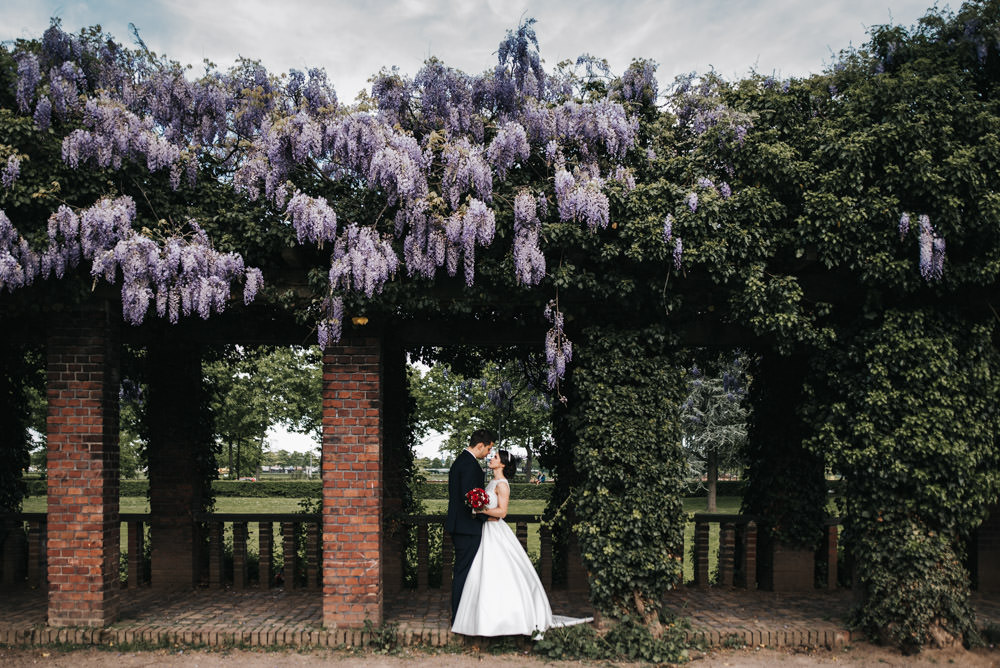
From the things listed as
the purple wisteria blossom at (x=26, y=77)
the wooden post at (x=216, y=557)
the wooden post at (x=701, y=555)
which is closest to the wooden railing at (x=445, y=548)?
the wooden post at (x=701, y=555)

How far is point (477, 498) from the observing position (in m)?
6.19

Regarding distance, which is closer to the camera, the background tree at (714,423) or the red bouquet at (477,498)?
the red bouquet at (477,498)

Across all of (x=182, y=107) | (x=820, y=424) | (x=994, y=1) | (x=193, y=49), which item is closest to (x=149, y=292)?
(x=182, y=107)

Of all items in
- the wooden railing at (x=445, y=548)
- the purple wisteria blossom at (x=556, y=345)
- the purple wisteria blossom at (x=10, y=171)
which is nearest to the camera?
the purple wisteria blossom at (x=10, y=171)

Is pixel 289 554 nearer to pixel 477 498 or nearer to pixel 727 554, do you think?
Answer: pixel 477 498

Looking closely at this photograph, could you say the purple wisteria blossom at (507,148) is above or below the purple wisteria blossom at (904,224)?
above

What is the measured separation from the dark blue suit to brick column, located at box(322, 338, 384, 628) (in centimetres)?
68

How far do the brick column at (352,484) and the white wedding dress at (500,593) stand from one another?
85 cm

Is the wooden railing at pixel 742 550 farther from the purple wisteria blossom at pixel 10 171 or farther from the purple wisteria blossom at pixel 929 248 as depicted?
the purple wisteria blossom at pixel 10 171

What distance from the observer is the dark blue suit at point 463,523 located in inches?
247

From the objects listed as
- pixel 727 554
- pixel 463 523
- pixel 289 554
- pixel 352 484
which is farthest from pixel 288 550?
pixel 727 554

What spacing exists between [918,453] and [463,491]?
3.77 meters

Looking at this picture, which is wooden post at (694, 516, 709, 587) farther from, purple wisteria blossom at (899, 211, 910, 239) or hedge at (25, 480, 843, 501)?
hedge at (25, 480, 843, 501)

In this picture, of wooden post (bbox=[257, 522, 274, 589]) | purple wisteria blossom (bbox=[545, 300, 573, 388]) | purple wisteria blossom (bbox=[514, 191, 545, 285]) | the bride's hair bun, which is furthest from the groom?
wooden post (bbox=[257, 522, 274, 589])
